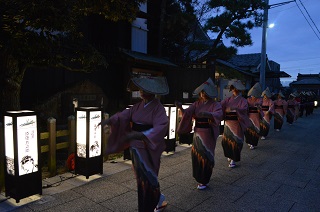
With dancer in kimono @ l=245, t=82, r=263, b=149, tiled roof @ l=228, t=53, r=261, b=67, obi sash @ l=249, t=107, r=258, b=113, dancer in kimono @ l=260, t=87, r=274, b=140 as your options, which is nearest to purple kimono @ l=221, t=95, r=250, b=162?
dancer in kimono @ l=245, t=82, r=263, b=149

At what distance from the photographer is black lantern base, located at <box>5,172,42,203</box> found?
386 cm

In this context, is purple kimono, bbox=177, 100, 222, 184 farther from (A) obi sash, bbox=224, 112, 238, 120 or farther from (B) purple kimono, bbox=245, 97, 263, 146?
(B) purple kimono, bbox=245, 97, 263, 146

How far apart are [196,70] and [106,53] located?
491cm

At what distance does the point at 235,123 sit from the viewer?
6.20 metres

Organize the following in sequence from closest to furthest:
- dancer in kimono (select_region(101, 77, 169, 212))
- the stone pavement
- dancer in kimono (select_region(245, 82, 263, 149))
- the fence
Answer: dancer in kimono (select_region(101, 77, 169, 212)) → the stone pavement → the fence → dancer in kimono (select_region(245, 82, 263, 149))

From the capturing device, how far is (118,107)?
12.3 meters

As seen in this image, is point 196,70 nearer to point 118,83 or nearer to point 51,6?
point 118,83

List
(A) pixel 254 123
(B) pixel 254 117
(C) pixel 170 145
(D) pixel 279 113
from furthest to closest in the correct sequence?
(D) pixel 279 113 → (B) pixel 254 117 → (A) pixel 254 123 → (C) pixel 170 145

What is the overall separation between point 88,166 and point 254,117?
6041 millimetres

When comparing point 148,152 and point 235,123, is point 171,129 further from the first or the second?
point 148,152

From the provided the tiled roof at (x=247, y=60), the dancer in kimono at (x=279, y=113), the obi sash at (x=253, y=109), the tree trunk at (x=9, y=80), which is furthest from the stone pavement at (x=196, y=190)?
the tiled roof at (x=247, y=60)

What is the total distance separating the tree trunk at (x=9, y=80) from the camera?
5.42m

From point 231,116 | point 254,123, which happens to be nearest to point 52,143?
point 231,116

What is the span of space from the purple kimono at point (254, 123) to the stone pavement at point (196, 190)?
145 centimetres
